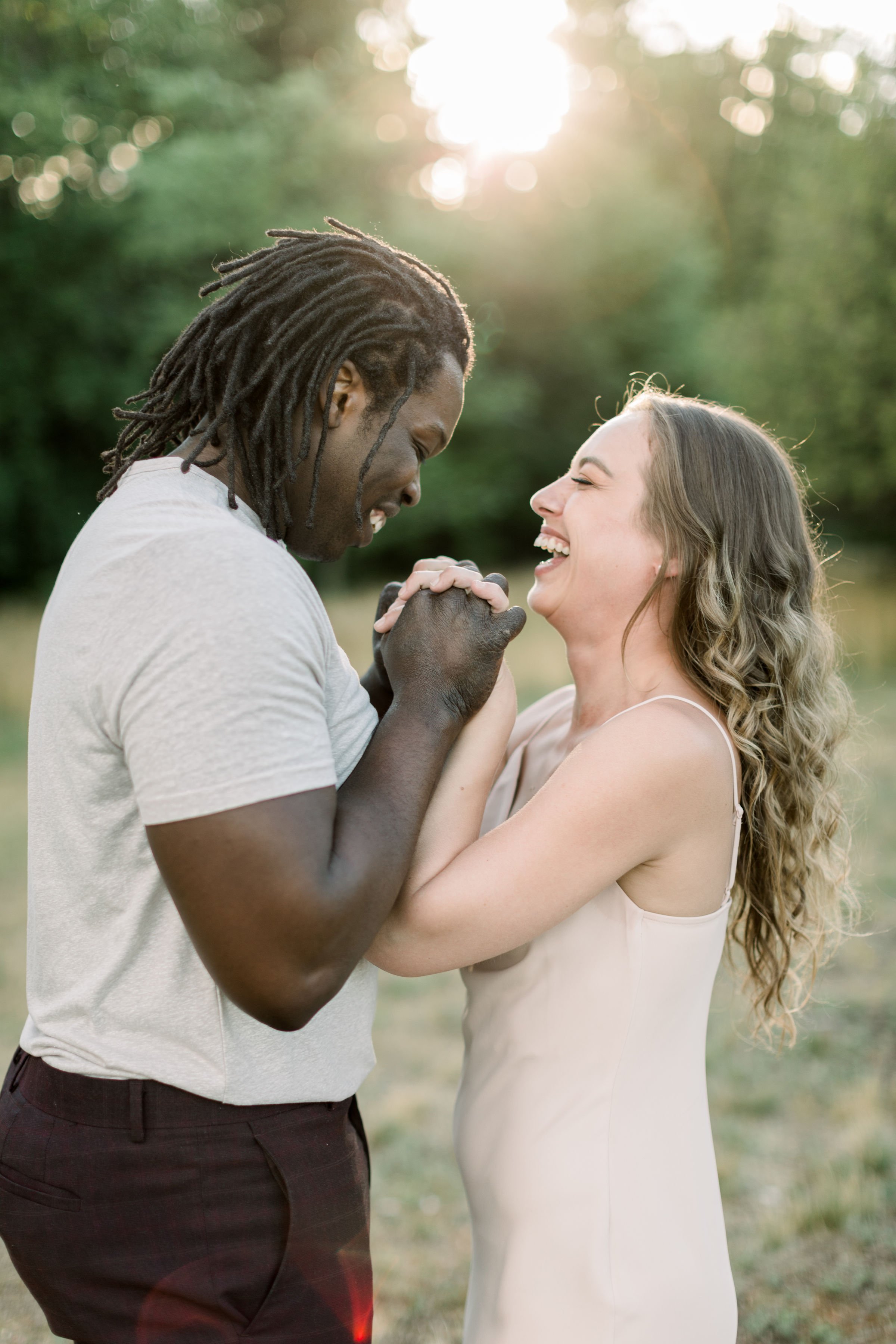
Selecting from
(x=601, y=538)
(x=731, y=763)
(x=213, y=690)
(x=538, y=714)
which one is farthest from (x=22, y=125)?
(x=213, y=690)

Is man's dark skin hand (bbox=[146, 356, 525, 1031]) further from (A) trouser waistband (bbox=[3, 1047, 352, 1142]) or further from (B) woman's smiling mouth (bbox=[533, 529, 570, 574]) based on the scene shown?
(B) woman's smiling mouth (bbox=[533, 529, 570, 574])

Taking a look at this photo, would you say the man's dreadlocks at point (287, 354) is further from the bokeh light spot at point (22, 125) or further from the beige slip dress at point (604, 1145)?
the bokeh light spot at point (22, 125)

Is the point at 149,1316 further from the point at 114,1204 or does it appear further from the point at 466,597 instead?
the point at 466,597

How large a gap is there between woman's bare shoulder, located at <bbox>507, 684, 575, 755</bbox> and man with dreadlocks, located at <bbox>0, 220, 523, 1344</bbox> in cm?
75

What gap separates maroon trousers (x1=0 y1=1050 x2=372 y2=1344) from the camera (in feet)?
4.99

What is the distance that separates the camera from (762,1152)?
421 cm

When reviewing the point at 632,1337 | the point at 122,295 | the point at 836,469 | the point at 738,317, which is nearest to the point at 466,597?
the point at 632,1337

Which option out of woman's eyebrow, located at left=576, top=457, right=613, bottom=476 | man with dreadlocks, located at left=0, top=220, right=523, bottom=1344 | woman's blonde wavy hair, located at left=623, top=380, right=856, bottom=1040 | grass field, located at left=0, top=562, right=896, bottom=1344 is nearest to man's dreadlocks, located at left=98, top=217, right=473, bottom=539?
man with dreadlocks, located at left=0, top=220, right=523, bottom=1344

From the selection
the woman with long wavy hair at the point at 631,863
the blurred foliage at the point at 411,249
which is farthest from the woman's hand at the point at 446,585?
the blurred foliage at the point at 411,249

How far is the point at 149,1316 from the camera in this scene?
154cm

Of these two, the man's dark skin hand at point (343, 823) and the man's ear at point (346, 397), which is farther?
the man's ear at point (346, 397)

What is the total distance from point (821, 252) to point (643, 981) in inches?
776

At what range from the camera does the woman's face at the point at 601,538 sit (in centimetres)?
226

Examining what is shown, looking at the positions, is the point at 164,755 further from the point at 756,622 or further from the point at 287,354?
the point at 756,622
